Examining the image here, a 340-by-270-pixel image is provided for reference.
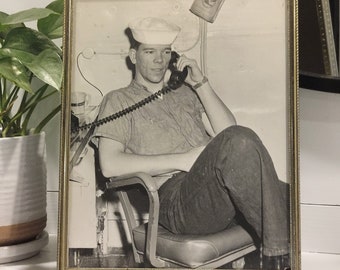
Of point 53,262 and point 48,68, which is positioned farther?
point 53,262

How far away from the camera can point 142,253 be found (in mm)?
707

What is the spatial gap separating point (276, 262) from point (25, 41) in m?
0.48

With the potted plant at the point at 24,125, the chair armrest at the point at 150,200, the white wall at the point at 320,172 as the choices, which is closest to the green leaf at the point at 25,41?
the potted plant at the point at 24,125

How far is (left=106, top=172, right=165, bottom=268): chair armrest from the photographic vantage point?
0.70m

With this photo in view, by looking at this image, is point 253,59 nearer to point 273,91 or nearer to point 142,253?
point 273,91

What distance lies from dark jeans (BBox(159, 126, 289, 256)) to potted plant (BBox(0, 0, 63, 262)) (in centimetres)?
23

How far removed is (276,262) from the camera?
2.25ft

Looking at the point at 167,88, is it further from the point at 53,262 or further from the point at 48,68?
the point at 53,262

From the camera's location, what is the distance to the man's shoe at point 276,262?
683 millimetres

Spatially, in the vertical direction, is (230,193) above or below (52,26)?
below

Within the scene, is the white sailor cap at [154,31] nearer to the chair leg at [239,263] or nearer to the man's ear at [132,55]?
the man's ear at [132,55]

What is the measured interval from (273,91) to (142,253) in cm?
30

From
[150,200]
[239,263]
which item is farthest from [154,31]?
[239,263]

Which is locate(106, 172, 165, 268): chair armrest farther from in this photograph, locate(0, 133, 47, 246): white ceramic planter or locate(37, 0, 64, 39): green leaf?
locate(37, 0, 64, 39): green leaf
